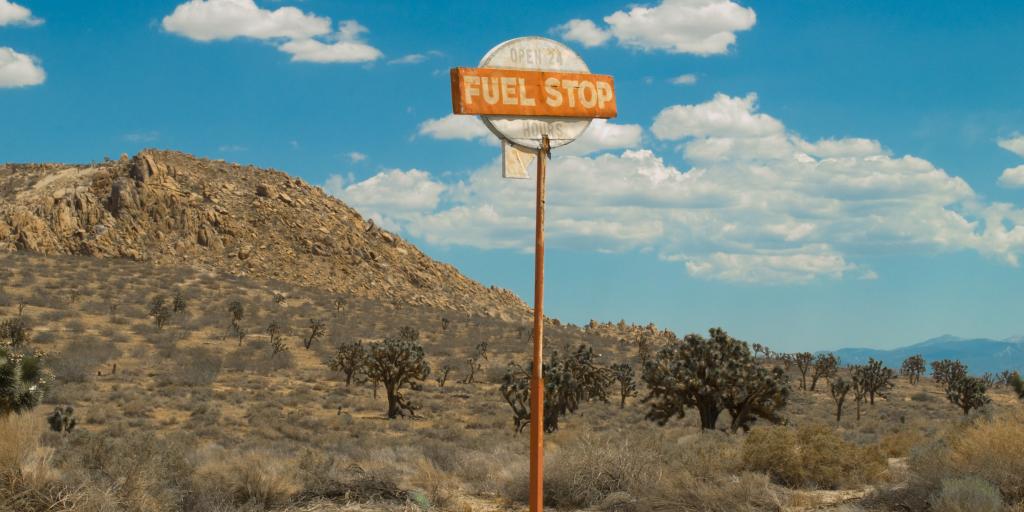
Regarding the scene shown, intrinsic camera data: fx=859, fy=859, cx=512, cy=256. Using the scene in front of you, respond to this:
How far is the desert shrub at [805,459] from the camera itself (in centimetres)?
1402

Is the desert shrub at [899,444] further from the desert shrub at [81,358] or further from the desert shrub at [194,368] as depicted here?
the desert shrub at [81,358]

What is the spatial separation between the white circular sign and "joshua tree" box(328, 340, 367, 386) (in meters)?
41.4

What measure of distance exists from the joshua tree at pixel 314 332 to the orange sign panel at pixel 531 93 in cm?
5384

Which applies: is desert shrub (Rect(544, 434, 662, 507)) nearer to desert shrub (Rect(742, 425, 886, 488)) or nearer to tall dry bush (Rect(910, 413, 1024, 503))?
desert shrub (Rect(742, 425, 886, 488))

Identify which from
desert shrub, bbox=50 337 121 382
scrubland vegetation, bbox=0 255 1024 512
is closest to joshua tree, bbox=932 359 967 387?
scrubland vegetation, bbox=0 255 1024 512

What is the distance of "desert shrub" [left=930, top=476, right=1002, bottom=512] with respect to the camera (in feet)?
32.4

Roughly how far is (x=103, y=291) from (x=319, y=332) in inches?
733

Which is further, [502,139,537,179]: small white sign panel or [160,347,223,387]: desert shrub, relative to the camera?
[160,347,223,387]: desert shrub

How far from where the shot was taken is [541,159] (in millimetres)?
8414

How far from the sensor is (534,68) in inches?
332

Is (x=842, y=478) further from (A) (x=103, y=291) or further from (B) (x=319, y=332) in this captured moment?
(A) (x=103, y=291)

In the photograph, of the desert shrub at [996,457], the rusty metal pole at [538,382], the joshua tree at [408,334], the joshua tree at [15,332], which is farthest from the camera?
the joshua tree at [408,334]

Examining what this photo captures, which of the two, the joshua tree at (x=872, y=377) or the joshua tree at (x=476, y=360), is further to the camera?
the joshua tree at (x=872, y=377)

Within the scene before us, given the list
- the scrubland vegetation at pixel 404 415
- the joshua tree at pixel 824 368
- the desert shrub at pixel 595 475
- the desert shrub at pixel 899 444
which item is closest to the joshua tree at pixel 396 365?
the scrubland vegetation at pixel 404 415
